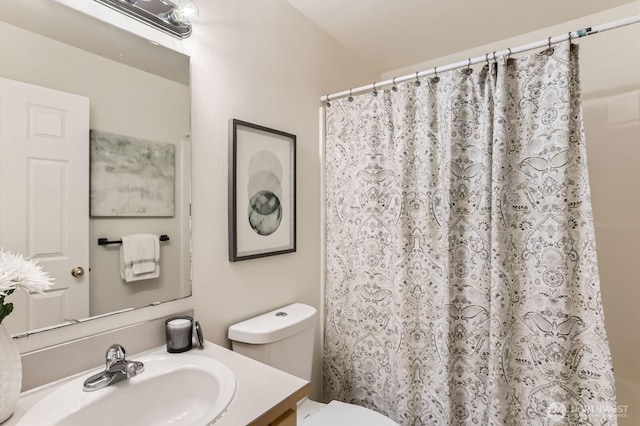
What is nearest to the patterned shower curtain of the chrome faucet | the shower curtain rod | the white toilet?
the shower curtain rod

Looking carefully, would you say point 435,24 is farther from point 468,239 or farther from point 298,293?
point 298,293

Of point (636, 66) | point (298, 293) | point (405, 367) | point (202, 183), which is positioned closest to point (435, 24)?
point (636, 66)

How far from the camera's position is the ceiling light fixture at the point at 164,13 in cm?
103

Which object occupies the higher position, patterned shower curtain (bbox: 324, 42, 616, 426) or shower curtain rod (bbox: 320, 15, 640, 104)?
shower curtain rod (bbox: 320, 15, 640, 104)

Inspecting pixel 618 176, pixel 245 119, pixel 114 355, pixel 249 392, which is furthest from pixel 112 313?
pixel 618 176

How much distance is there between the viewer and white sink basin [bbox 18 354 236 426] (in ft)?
2.50

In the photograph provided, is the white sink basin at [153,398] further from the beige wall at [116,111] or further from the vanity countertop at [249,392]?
the beige wall at [116,111]

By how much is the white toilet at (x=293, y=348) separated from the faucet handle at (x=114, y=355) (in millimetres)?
456

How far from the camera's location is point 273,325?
4.44ft

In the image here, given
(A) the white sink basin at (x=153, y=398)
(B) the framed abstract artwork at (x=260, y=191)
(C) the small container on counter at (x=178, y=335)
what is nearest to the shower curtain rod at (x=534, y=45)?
(B) the framed abstract artwork at (x=260, y=191)

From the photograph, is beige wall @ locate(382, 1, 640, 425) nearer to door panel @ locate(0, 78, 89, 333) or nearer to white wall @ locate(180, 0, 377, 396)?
white wall @ locate(180, 0, 377, 396)

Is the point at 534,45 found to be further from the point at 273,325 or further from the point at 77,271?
the point at 77,271

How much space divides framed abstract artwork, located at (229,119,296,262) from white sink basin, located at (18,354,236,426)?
478 millimetres

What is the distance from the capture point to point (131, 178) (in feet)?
3.47
